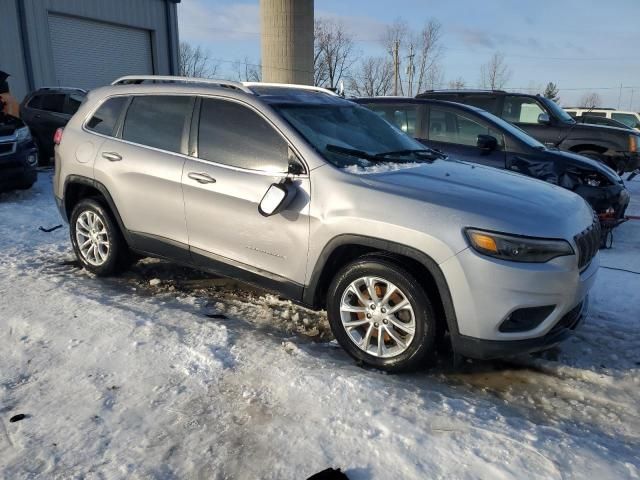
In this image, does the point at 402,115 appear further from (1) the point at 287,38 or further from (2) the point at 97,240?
(1) the point at 287,38

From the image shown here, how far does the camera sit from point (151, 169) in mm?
4270

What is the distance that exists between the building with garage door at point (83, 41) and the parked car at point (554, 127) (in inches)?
482

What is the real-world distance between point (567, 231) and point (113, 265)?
3735mm

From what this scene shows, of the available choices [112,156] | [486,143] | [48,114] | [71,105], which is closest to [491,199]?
[112,156]

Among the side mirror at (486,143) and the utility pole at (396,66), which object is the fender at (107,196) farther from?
the utility pole at (396,66)

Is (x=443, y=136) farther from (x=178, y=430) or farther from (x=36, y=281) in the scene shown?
(x=178, y=430)

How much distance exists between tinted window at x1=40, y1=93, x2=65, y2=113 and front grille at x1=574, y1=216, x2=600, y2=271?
441 inches

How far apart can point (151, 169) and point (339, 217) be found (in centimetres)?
179

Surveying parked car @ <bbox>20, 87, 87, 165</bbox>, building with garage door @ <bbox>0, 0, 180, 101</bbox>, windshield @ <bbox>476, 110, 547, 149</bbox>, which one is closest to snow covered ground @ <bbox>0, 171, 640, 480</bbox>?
windshield @ <bbox>476, 110, 547, 149</bbox>

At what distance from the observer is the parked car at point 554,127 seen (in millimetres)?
9516

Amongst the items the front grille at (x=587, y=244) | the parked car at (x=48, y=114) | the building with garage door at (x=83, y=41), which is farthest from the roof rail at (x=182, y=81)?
the building with garage door at (x=83, y=41)

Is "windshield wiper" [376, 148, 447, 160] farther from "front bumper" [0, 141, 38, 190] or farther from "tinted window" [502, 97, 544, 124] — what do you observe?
"front bumper" [0, 141, 38, 190]

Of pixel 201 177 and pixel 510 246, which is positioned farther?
pixel 201 177

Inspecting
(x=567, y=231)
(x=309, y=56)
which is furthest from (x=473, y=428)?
(x=309, y=56)
